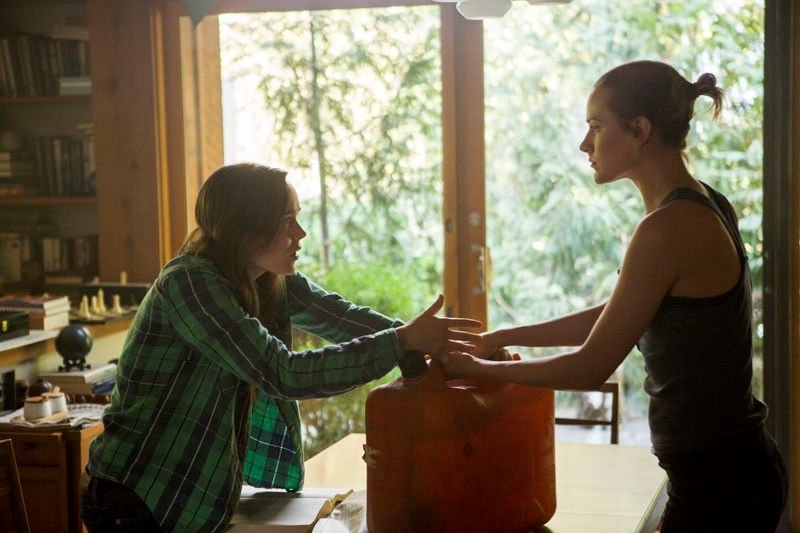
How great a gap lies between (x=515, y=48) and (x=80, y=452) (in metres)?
2.12

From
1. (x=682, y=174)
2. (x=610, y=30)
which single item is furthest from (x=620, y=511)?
(x=610, y=30)

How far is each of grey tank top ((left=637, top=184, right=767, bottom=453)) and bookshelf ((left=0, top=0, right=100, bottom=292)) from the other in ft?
8.87

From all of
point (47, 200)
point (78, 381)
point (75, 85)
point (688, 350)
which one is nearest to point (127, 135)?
point (75, 85)

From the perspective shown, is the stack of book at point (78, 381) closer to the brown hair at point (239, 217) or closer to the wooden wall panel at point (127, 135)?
the wooden wall panel at point (127, 135)

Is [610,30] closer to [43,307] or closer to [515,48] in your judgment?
[515,48]

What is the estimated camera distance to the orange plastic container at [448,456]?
141cm

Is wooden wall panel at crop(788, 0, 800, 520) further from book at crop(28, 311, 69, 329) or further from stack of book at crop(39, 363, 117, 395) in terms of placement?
book at crop(28, 311, 69, 329)

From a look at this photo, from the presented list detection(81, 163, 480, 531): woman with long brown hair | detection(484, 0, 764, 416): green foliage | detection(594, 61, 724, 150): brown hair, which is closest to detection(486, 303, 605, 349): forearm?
detection(81, 163, 480, 531): woman with long brown hair

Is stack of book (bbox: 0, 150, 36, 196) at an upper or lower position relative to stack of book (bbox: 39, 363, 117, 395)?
upper

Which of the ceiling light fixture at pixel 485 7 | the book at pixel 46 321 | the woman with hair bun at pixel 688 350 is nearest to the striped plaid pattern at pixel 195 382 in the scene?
the woman with hair bun at pixel 688 350

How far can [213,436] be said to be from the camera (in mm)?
1562

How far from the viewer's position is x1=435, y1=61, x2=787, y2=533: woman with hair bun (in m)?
1.38

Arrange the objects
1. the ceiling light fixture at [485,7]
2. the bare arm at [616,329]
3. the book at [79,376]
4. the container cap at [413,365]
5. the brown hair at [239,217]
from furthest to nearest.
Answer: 1. the book at [79,376]
2. the ceiling light fixture at [485,7]
3. the brown hair at [239,217]
4. the container cap at [413,365]
5. the bare arm at [616,329]

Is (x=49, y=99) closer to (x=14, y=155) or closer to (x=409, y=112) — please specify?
(x=14, y=155)
